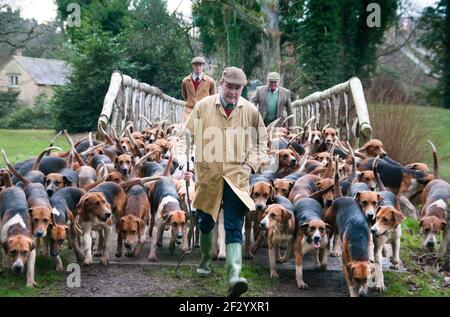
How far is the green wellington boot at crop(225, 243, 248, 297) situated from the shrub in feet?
26.6

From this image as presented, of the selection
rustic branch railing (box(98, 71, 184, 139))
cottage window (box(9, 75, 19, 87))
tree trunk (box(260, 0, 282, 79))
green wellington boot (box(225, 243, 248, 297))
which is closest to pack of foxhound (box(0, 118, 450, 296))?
green wellington boot (box(225, 243, 248, 297))

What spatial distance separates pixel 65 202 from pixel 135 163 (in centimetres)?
224

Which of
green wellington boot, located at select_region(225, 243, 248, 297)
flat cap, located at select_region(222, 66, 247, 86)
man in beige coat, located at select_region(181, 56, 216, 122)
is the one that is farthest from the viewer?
man in beige coat, located at select_region(181, 56, 216, 122)

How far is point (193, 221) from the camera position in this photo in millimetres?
7707

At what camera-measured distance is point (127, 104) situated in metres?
14.6

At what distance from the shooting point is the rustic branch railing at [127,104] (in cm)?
1269

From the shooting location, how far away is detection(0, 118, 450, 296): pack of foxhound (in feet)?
21.2

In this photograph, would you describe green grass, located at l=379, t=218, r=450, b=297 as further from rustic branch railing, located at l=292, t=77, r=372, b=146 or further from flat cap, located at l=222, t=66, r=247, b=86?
rustic branch railing, located at l=292, t=77, r=372, b=146

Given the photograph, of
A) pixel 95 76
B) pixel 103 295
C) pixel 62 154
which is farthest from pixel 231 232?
pixel 95 76

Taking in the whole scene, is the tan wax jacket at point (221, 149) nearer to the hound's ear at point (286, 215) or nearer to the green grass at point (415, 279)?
the hound's ear at point (286, 215)

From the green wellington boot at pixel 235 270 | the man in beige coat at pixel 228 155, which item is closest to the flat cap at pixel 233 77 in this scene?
the man in beige coat at pixel 228 155

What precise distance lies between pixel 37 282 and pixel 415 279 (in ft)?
12.9
